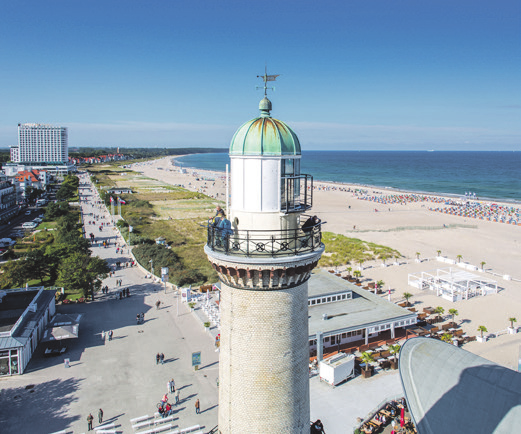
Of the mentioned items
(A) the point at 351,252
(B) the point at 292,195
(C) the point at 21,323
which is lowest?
(A) the point at 351,252

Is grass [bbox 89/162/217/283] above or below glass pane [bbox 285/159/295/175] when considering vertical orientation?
below

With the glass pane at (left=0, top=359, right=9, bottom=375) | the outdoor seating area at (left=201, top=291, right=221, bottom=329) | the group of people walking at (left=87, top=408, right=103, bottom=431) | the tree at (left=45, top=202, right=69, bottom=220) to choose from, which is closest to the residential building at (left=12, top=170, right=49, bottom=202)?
the tree at (left=45, top=202, right=69, bottom=220)

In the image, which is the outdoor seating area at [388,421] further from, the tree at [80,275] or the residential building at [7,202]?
the residential building at [7,202]

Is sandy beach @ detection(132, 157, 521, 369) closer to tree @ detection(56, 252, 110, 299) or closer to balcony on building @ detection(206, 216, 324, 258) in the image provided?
balcony on building @ detection(206, 216, 324, 258)

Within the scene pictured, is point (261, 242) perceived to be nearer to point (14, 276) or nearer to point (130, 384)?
point (130, 384)

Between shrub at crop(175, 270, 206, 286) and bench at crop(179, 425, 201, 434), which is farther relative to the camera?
shrub at crop(175, 270, 206, 286)

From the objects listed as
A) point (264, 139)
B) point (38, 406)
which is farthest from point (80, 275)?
point (264, 139)
